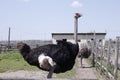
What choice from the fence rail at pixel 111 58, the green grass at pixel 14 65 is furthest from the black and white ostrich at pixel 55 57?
the green grass at pixel 14 65

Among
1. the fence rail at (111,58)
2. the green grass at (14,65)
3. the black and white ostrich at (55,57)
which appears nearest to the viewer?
the fence rail at (111,58)

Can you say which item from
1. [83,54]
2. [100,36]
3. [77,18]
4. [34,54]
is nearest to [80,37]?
[100,36]

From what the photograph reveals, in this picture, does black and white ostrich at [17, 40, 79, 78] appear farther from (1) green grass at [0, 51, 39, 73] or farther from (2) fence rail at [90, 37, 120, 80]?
(1) green grass at [0, 51, 39, 73]

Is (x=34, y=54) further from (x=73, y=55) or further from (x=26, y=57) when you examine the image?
(x=73, y=55)

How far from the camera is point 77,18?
10.4 metres

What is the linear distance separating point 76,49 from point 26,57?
113 cm

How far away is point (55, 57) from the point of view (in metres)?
7.59

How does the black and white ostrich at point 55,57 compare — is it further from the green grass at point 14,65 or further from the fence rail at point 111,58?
the green grass at point 14,65

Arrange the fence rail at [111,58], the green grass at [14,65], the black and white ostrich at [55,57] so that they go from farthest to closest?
the green grass at [14,65], the black and white ostrich at [55,57], the fence rail at [111,58]

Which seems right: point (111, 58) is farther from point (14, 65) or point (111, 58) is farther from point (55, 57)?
point (14, 65)

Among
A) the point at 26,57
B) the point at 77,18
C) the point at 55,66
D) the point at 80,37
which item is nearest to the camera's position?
the point at 55,66

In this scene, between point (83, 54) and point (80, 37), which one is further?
point (80, 37)

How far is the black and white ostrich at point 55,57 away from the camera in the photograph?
7.57 meters

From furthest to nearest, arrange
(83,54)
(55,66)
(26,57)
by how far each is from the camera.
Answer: (83,54), (26,57), (55,66)
